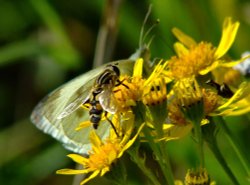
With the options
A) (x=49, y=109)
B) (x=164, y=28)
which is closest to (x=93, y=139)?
(x=49, y=109)

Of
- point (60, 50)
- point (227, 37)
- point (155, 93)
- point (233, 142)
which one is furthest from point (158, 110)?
point (60, 50)

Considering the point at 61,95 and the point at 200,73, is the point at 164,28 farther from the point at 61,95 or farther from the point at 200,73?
the point at 200,73

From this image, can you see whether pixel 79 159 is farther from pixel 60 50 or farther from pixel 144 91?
pixel 60 50

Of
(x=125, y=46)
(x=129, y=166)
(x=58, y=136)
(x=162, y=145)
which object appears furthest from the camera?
(x=125, y=46)

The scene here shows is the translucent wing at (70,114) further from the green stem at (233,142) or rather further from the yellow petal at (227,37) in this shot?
the green stem at (233,142)

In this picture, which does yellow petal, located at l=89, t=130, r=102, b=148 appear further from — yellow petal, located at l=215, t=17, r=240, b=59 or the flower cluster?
yellow petal, located at l=215, t=17, r=240, b=59

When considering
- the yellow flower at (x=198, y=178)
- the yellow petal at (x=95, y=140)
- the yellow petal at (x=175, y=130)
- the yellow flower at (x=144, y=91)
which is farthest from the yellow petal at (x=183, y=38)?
the yellow flower at (x=198, y=178)
